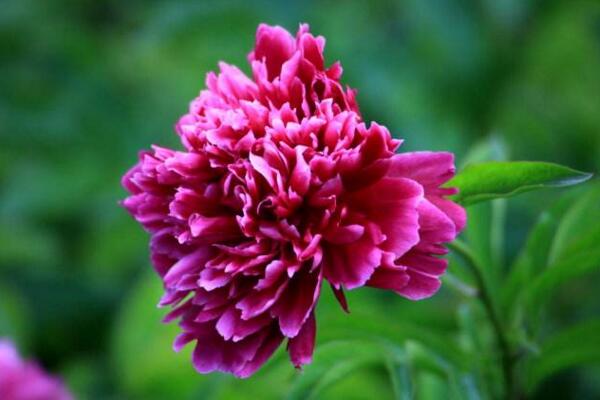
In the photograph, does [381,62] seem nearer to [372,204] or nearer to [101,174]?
[101,174]

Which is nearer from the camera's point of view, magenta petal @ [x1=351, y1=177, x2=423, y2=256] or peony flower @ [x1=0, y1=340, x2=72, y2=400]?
magenta petal @ [x1=351, y1=177, x2=423, y2=256]

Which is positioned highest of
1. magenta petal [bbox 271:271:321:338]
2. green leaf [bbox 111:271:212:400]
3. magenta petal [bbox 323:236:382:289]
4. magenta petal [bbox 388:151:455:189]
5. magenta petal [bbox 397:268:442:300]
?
magenta petal [bbox 388:151:455:189]

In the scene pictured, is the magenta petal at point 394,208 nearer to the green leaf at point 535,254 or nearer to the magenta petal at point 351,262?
the magenta petal at point 351,262

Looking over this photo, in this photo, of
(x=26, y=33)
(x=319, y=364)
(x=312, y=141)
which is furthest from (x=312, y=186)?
(x=26, y=33)

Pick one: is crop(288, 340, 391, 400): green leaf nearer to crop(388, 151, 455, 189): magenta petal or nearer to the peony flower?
crop(388, 151, 455, 189): magenta petal

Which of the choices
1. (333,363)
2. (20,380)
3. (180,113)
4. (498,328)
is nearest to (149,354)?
(20,380)

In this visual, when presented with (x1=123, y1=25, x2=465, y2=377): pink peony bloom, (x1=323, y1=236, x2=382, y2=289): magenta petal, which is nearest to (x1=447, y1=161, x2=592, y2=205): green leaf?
(x1=123, y1=25, x2=465, y2=377): pink peony bloom

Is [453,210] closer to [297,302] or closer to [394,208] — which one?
[394,208]
